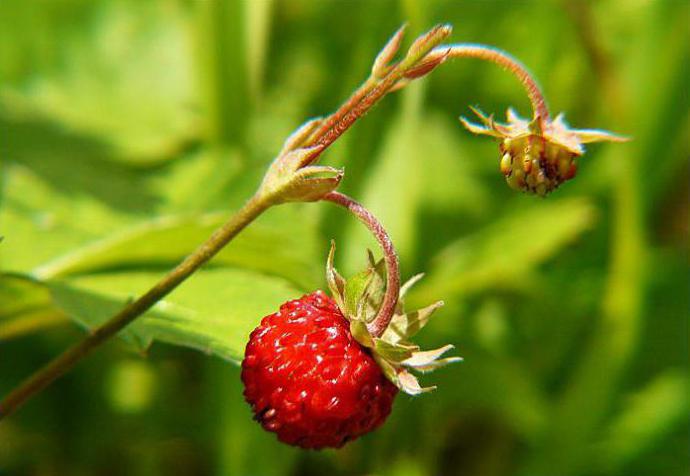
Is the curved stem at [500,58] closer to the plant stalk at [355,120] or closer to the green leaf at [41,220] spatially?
the plant stalk at [355,120]

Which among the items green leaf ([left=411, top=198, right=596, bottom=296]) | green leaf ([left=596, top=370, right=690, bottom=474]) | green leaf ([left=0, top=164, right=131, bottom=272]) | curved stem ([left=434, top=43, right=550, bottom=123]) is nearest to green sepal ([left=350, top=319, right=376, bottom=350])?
curved stem ([left=434, top=43, right=550, bottom=123])

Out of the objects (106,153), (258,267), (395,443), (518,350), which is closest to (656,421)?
(518,350)

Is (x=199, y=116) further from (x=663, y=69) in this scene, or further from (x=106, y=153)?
(x=663, y=69)

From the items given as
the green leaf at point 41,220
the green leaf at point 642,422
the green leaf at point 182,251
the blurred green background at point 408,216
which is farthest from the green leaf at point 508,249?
the green leaf at point 41,220

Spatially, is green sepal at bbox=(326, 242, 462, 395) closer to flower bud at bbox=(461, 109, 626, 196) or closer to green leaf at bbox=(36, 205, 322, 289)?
flower bud at bbox=(461, 109, 626, 196)

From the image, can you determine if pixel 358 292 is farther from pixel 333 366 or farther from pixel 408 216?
pixel 408 216
